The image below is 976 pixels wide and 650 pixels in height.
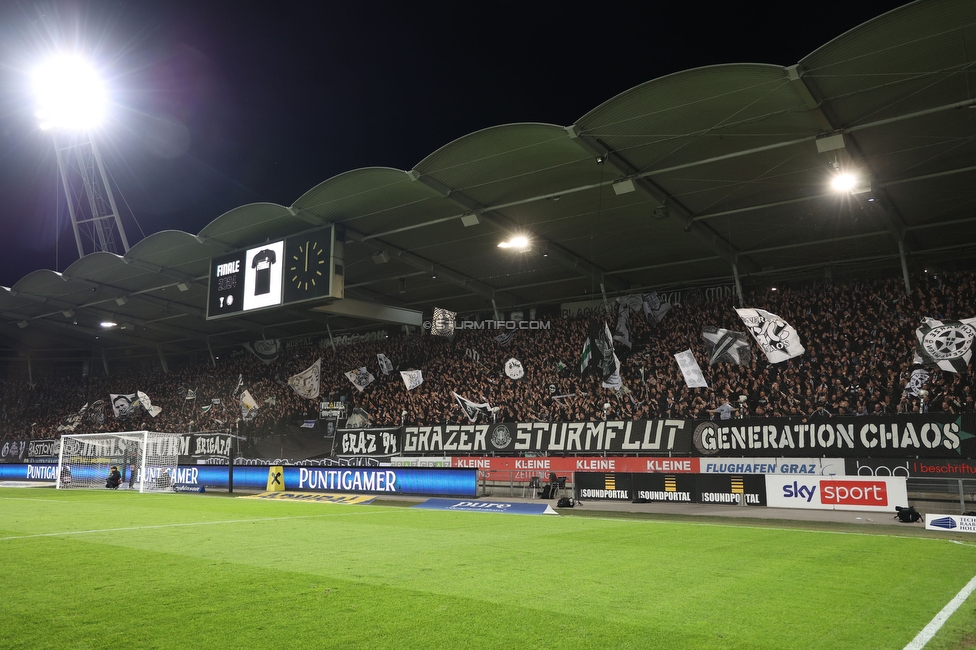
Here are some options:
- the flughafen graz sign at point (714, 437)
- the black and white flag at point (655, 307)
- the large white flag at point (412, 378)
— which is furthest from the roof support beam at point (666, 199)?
the large white flag at point (412, 378)

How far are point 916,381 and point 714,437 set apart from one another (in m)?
6.51

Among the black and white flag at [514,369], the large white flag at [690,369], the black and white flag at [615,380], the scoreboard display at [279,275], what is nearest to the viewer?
the scoreboard display at [279,275]

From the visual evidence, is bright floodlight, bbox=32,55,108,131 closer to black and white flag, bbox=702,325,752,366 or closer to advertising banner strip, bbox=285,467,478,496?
advertising banner strip, bbox=285,467,478,496

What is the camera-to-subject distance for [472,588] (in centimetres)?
668

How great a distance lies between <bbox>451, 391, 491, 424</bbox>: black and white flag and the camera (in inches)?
1230

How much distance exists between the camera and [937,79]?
52.0 feet

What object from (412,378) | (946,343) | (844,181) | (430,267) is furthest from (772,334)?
(412,378)

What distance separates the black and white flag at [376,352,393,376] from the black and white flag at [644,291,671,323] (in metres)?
14.0

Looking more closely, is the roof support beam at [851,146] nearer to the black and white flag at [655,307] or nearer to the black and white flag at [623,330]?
the black and white flag at [655,307]

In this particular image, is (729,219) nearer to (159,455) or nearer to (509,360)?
(509,360)

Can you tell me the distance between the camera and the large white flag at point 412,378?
34406 millimetres

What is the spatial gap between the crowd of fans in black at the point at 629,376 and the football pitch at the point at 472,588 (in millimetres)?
11862

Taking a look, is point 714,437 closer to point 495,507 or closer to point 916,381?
point 916,381

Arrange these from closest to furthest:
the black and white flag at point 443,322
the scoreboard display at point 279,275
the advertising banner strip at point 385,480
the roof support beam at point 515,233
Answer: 1. the roof support beam at point 515,233
2. the advertising banner strip at point 385,480
3. the scoreboard display at point 279,275
4. the black and white flag at point 443,322
